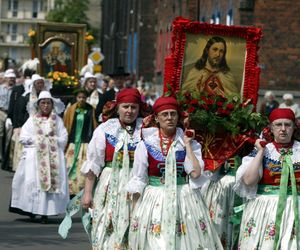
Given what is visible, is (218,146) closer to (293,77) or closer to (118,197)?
(118,197)

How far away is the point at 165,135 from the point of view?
33.1 ft

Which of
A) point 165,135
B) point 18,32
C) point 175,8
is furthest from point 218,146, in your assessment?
point 18,32

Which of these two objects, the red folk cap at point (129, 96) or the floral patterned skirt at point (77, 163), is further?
the floral patterned skirt at point (77, 163)

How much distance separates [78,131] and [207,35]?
6.25 m

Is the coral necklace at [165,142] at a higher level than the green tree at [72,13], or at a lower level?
higher

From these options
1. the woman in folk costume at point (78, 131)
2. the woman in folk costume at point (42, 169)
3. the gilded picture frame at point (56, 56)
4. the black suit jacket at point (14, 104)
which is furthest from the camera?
the gilded picture frame at point (56, 56)

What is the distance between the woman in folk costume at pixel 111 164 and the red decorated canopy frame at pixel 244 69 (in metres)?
1.16

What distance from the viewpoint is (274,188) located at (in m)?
10.0

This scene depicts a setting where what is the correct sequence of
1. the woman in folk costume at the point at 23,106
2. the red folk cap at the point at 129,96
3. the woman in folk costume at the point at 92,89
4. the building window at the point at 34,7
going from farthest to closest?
the building window at the point at 34,7 → the woman in folk costume at the point at 92,89 → the woman in folk costume at the point at 23,106 → the red folk cap at the point at 129,96

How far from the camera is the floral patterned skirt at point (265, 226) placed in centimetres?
986

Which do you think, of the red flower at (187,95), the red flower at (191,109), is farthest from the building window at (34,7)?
the red flower at (191,109)

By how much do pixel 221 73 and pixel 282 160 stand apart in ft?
10.2

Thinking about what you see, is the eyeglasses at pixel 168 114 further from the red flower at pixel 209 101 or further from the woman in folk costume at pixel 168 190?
the red flower at pixel 209 101

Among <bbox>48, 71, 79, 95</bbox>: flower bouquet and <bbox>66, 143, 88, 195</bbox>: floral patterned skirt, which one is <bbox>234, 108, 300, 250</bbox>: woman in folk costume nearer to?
<bbox>66, 143, 88, 195</bbox>: floral patterned skirt
